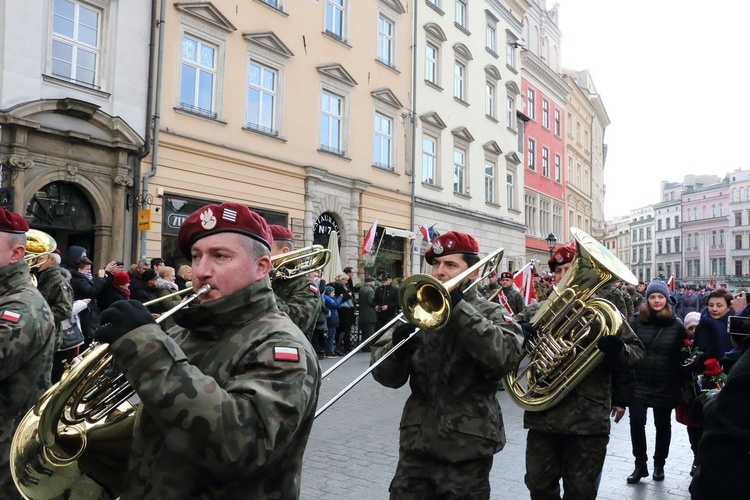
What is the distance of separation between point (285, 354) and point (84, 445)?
827 mm

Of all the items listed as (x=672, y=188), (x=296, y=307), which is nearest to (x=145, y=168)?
(x=296, y=307)

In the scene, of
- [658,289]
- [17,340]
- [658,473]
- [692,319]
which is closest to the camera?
[17,340]

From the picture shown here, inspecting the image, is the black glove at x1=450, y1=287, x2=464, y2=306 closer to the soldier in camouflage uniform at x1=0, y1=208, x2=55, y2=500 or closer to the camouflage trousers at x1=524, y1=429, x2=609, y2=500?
the camouflage trousers at x1=524, y1=429, x2=609, y2=500

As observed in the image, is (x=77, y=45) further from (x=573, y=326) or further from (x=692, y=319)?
(x=692, y=319)

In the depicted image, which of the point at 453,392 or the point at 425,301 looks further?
the point at 453,392

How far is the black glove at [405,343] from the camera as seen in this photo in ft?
11.2

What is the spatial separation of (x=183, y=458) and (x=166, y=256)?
1336 cm

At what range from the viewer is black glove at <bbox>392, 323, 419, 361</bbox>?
11.2 ft

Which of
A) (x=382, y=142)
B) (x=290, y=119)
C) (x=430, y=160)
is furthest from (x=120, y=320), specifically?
(x=430, y=160)

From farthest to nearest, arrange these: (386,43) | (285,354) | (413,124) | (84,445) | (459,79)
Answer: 1. (459,79)
2. (413,124)
3. (386,43)
4. (84,445)
5. (285,354)

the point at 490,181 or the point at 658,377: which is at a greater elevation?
the point at 490,181

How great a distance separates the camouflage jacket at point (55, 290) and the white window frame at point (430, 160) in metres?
17.9

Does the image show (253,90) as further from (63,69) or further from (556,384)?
(556,384)

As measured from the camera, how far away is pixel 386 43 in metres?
21.8
